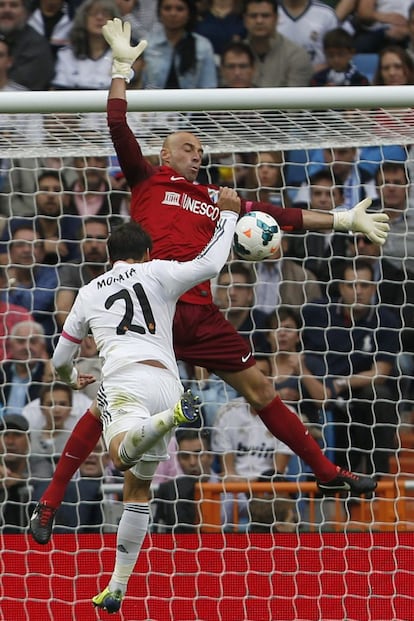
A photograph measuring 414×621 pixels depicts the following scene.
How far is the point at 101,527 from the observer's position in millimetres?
8047

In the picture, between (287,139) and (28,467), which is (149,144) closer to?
(287,139)

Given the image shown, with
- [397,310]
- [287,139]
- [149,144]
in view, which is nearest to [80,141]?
[149,144]

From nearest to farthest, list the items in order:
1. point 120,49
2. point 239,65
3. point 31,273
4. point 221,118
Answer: point 120,49 < point 221,118 < point 31,273 < point 239,65

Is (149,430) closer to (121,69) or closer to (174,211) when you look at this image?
(174,211)

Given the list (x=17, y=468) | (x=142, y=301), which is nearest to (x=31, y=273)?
(x=17, y=468)

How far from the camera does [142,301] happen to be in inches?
236

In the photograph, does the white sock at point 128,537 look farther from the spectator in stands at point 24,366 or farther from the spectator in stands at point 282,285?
the spectator in stands at point 282,285

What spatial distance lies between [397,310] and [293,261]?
784 millimetres

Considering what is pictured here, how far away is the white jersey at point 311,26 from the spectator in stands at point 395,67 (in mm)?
560

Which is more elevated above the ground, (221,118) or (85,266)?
(221,118)

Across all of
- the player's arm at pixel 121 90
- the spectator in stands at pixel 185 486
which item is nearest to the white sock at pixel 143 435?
the player's arm at pixel 121 90

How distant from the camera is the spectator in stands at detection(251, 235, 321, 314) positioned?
28.5 feet

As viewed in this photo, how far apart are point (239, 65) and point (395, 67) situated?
3.73ft

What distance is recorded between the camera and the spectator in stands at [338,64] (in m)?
9.58
